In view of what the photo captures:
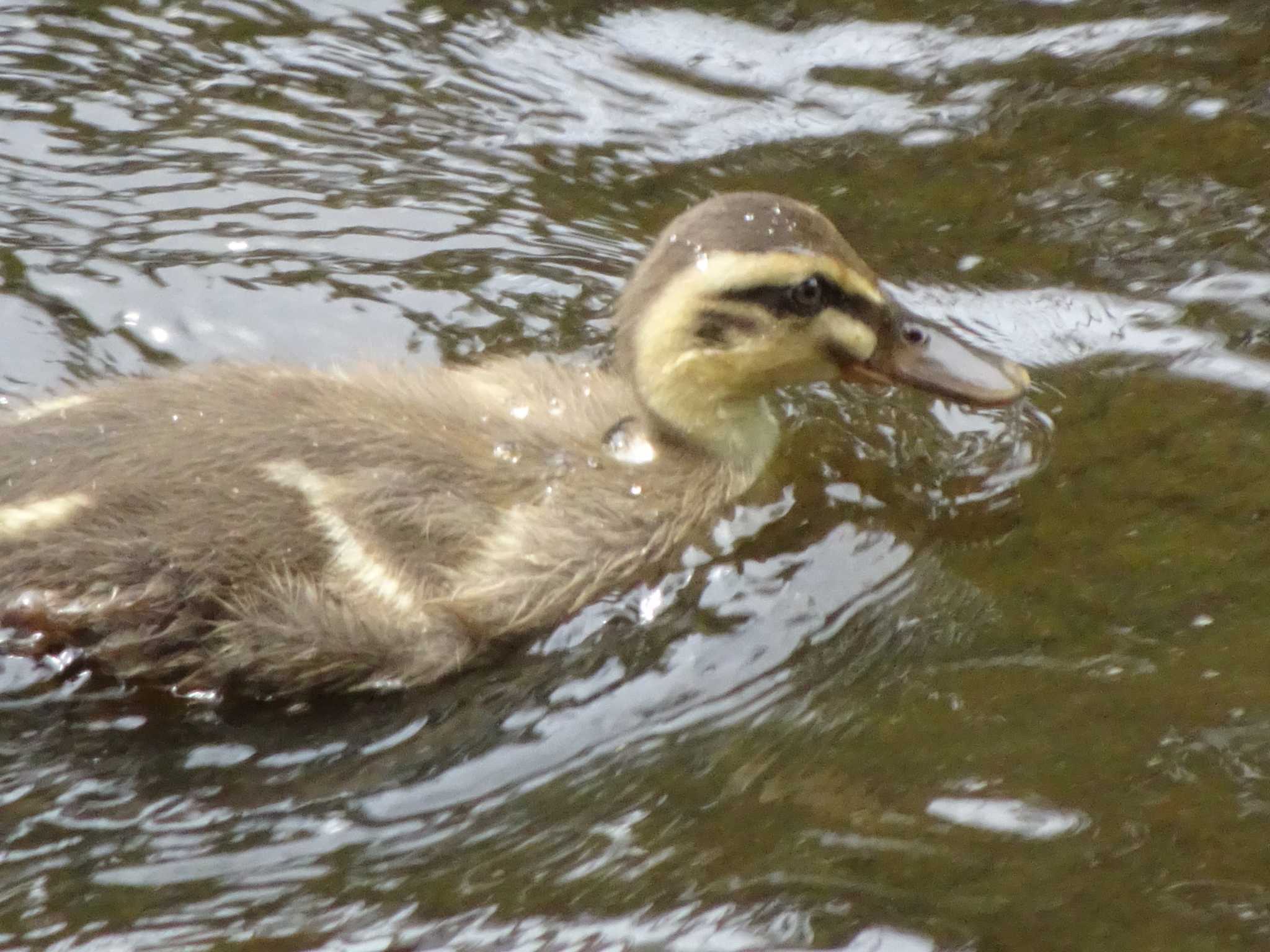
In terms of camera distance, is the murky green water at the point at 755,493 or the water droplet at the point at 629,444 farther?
the water droplet at the point at 629,444

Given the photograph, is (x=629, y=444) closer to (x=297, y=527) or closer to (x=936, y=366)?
(x=936, y=366)

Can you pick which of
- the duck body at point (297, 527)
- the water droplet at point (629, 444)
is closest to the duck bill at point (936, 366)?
the water droplet at point (629, 444)

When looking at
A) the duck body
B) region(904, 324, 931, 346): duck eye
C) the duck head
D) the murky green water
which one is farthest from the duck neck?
region(904, 324, 931, 346): duck eye

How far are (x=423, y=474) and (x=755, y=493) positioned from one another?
0.85m

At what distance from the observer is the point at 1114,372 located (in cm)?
390

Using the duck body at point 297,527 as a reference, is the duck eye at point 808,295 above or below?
above

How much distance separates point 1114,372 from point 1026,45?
60.5 inches

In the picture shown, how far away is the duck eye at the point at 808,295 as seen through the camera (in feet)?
11.5

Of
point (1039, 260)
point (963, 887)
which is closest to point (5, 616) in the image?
point (963, 887)

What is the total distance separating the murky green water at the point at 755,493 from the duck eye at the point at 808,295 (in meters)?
0.43

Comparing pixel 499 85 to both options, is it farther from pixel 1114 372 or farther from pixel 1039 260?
pixel 1114 372

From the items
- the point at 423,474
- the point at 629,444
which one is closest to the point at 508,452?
the point at 423,474

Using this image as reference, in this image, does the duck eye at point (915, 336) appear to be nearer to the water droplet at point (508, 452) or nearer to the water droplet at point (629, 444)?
the water droplet at point (629, 444)

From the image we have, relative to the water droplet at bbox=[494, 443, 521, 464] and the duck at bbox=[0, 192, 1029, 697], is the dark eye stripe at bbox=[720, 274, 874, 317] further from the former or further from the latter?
the water droplet at bbox=[494, 443, 521, 464]
